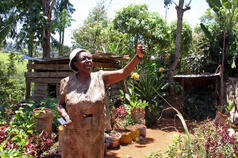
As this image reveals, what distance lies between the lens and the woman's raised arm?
2227 mm

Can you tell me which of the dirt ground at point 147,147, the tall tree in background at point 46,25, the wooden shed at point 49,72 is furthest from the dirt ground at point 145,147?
the tall tree in background at point 46,25

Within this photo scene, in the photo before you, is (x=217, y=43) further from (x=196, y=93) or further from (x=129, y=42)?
(x=129, y=42)

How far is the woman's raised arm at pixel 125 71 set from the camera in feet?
7.30

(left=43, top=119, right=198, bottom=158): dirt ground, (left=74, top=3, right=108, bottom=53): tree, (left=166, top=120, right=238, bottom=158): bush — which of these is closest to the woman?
(left=166, top=120, right=238, bottom=158): bush

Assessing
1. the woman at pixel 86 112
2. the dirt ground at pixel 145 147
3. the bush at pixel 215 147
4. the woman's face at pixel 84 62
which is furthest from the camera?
the dirt ground at pixel 145 147

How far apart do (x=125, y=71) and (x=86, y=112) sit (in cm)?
59

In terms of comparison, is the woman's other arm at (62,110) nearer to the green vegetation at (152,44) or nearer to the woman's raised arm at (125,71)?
the woman's raised arm at (125,71)

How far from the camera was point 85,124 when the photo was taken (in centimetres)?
219

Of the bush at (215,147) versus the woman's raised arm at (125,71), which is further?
the bush at (215,147)

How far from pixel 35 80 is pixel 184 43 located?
8351 mm

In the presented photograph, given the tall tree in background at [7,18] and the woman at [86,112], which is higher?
the tall tree in background at [7,18]

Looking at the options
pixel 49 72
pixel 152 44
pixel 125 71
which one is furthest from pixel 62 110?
pixel 152 44

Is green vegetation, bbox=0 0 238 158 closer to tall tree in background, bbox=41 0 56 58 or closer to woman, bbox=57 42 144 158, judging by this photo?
tall tree in background, bbox=41 0 56 58

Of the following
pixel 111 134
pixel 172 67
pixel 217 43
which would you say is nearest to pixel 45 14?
pixel 172 67
